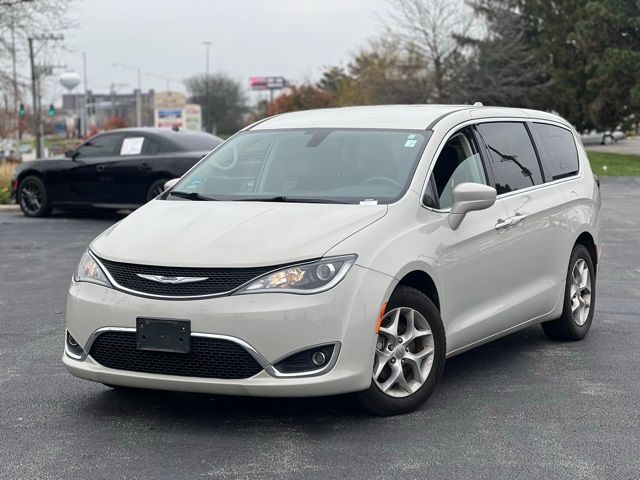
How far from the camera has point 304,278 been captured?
5.26 meters

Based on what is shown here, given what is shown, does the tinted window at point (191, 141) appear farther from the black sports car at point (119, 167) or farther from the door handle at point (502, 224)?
the door handle at point (502, 224)

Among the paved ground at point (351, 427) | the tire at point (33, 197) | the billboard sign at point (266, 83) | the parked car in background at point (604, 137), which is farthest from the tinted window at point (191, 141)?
the billboard sign at point (266, 83)

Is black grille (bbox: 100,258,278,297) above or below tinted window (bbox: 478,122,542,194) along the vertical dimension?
below

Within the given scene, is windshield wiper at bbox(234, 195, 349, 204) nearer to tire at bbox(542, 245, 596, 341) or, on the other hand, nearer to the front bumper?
the front bumper

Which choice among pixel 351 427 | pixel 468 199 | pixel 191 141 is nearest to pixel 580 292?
pixel 468 199

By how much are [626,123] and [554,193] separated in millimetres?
47831

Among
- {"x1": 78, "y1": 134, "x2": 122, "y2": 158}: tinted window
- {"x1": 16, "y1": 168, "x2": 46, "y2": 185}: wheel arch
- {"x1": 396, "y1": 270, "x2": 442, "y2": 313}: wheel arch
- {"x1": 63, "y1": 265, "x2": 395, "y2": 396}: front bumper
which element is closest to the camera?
{"x1": 63, "y1": 265, "x2": 395, "y2": 396}: front bumper

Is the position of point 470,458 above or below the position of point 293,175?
below

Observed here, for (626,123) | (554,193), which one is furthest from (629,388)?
(626,123)

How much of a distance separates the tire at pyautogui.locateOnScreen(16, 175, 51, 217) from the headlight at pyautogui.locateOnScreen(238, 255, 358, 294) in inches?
585

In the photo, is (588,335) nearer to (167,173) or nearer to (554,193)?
(554,193)

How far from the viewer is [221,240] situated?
5488mm

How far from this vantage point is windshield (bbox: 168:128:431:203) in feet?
20.3

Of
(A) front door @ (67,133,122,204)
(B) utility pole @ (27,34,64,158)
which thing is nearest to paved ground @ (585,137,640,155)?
(B) utility pole @ (27,34,64,158)
